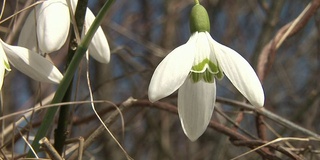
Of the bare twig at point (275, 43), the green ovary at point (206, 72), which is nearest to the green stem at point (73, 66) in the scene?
the green ovary at point (206, 72)

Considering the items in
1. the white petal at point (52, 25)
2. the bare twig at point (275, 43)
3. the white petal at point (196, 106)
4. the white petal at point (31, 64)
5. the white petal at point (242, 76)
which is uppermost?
the white petal at point (52, 25)

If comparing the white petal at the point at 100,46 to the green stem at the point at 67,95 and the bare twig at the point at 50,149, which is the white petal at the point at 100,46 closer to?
the green stem at the point at 67,95

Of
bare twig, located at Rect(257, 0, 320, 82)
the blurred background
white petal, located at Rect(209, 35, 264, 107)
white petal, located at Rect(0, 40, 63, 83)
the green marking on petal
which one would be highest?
white petal, located at Rect(0, 40, 63, 83)

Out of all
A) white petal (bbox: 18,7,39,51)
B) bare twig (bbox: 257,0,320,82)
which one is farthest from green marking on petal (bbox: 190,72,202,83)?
bare twig (bbox: 257,0,320,82)

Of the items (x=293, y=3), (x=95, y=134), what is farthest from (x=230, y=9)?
(x=95, y=134)

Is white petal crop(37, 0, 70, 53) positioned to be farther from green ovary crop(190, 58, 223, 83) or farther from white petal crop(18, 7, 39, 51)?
green ovary crop(190, 58, 223, 83)

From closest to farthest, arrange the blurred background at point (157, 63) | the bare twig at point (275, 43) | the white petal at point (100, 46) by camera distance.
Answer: the white petal at point (100, 46), the bare twig at point (275, 43), the blurred background at point (157, 63)

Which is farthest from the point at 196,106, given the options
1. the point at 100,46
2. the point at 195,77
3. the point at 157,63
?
the point at 157,63
